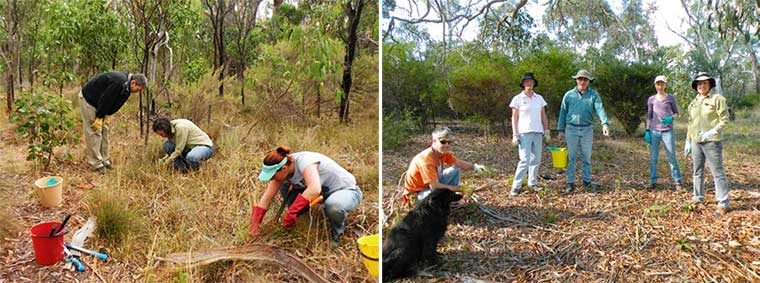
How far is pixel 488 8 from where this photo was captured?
6.06 feet

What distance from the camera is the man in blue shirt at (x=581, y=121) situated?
1.77 m

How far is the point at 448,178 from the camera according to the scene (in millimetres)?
1865

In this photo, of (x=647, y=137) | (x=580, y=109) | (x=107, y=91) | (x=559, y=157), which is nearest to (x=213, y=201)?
(x=107, y=91)

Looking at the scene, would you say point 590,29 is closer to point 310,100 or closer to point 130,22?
point 310,100

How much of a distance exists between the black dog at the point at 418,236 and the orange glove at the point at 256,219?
0.54 metres

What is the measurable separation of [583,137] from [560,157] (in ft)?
0.39

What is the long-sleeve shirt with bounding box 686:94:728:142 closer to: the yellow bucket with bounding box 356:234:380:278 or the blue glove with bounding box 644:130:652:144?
the blue glove with bounding box 644:130:652:144

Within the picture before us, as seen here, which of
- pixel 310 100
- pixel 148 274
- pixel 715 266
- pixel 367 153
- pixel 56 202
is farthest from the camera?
pixel 310 100

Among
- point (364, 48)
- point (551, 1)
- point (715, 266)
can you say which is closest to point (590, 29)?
point (551, 1)

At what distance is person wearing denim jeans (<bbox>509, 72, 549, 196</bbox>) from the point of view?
1826mm

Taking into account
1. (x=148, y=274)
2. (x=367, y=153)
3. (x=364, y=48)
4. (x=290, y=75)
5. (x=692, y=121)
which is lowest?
(x=148, y=274)

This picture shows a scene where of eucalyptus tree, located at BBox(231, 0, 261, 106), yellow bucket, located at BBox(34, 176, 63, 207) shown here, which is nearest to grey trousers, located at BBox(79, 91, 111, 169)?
yellow bucket, located at BBox(34, 176, 63, 207)

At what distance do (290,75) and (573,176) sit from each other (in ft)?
5.28

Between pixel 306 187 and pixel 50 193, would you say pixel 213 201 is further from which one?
pixel 50 193
